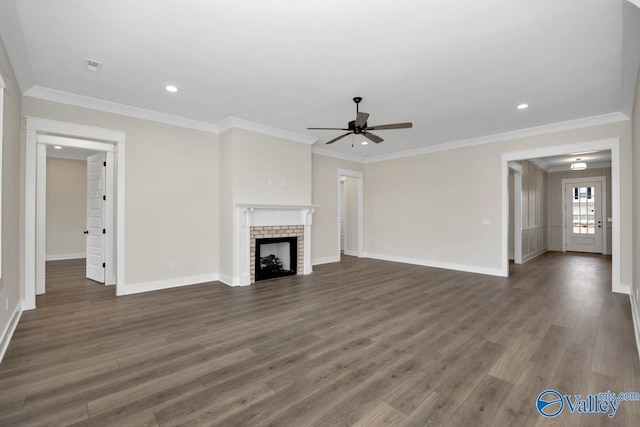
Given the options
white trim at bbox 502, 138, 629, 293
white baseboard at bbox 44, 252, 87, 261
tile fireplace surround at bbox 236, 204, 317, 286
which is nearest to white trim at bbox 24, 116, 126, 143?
tile fireplace surround at bbox 236, 204, 317, 286

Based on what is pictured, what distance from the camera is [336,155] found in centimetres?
738

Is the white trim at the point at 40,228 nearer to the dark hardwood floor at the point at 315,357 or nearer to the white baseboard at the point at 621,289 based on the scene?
the dark hardwood floor at the point at 315,357

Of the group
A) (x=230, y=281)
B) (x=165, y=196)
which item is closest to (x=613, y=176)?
(x=230, y=281)

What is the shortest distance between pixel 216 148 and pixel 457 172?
5038 millimetres

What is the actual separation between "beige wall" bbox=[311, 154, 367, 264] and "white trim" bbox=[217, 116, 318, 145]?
3.82 ft

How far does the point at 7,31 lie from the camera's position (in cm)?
250

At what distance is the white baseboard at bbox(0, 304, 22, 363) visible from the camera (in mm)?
2559

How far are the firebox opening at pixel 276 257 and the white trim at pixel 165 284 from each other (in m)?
0.87

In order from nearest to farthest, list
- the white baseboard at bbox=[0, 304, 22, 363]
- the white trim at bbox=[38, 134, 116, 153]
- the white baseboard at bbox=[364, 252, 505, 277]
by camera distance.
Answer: the white baseboard at bbox=[0, 304, 22, 363]
the white trim at bbox=[38, 134, 116, 153]
the white baseboard at bbox=[364, 252, 505, 277]

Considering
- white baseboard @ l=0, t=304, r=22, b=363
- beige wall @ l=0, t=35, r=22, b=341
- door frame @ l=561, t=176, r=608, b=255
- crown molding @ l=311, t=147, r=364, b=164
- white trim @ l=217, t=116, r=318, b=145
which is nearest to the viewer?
white baseboard @ l=0, t=304, r=22, b=363

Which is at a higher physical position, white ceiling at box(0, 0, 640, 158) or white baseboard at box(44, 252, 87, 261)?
white ceiling at box(0, 0, 640, 158)

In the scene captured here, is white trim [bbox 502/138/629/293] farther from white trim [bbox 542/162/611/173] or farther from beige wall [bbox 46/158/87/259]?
beige wall [bbox 46/158/87/259]

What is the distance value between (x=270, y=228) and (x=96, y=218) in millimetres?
3182

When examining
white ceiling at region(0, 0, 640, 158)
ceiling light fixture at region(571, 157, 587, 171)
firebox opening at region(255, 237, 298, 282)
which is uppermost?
white ceiling at region(0, 0, 640, 158)
